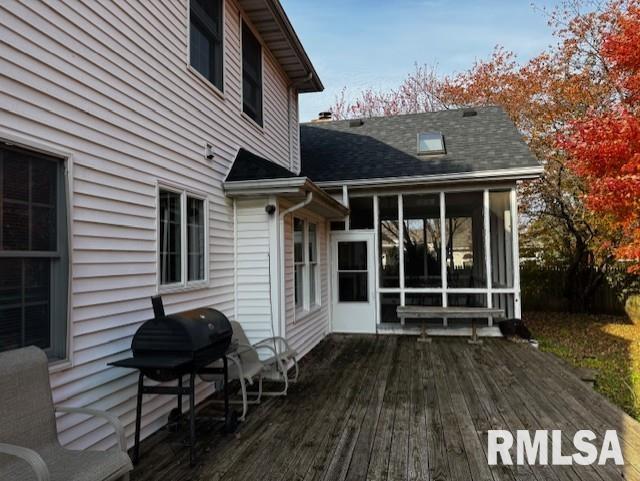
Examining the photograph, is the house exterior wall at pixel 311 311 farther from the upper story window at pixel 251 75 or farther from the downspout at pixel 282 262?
the upper story window at pixel 251 75

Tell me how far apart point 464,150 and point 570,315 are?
593cm

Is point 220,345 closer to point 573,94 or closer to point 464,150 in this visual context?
point 464,150

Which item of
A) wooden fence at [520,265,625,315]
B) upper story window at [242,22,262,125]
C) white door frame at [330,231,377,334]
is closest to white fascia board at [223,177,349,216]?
upper story window at [242,22,262,125]

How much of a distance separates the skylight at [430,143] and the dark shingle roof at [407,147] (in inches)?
5.7

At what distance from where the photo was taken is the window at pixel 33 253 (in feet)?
8.07

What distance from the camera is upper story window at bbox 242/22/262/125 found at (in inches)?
244

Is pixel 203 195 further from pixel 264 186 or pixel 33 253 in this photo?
pixel 33 253

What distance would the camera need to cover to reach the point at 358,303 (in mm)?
8484

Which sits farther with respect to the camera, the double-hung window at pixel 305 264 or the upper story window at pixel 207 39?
the double-hung window at pixel 305 264

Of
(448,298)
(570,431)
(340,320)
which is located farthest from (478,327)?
(570,431)

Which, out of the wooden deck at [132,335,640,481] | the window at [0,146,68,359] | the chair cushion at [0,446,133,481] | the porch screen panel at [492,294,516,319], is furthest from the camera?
the porch screen panel at [492,294,516,319]

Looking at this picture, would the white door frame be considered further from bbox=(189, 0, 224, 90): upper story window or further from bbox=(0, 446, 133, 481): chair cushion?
bbox=(0, 446, 133, 481): chair cushion

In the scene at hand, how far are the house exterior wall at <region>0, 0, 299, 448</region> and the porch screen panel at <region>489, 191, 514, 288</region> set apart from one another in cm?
572

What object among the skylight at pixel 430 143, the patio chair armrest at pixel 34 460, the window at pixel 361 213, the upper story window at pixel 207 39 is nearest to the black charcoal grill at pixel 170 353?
the patio chair armrest at pixel 34 460
